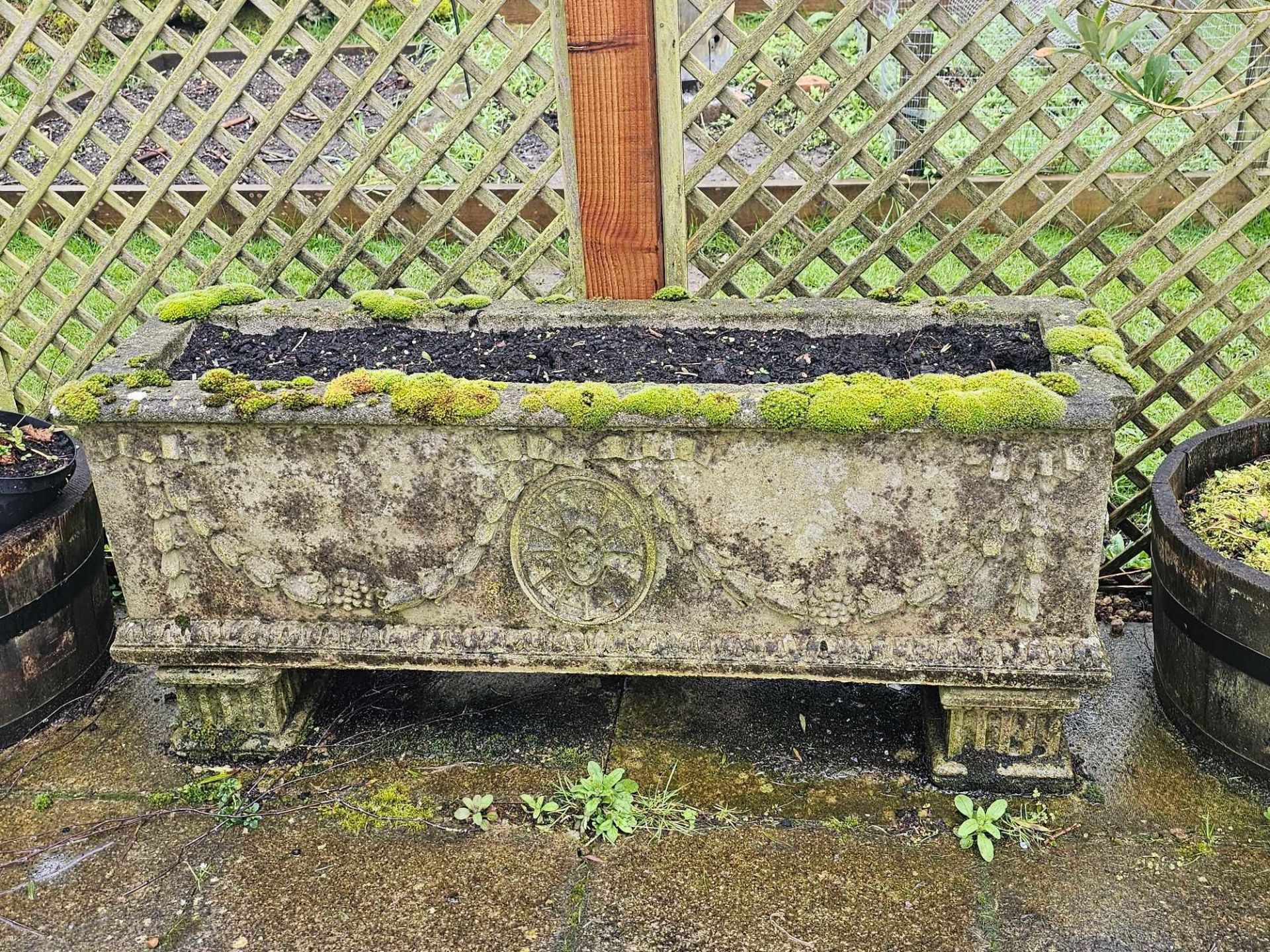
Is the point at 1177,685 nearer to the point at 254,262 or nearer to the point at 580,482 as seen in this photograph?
the point at 580,482

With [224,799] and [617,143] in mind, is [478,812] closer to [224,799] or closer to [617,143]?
[224,799]

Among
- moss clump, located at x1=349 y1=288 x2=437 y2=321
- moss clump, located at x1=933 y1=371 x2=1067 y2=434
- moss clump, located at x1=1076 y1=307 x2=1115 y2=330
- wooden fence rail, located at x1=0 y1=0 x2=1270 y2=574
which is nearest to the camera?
moss clump, located at x1=933 y1=371 x2=1067 y2=434

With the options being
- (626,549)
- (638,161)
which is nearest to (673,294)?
(638,161)

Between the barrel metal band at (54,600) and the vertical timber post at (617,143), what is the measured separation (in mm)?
1487

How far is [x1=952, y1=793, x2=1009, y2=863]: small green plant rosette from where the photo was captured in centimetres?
245

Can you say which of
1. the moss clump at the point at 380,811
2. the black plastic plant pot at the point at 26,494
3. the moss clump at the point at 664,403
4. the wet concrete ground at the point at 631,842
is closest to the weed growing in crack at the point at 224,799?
the wet concrete ground at the point at 631,842

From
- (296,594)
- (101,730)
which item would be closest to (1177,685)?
(296,594)

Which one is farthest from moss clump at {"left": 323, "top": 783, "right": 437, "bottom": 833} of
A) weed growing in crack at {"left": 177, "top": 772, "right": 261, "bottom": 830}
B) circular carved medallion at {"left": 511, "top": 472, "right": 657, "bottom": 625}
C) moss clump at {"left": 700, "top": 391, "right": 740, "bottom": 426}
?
moss clump at {"left": 700, "top": 391, "right": 740, "bottom": 426}

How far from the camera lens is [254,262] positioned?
3498 millimetres

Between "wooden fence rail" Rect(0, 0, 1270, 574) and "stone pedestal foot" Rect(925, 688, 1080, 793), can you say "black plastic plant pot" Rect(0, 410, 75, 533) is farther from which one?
"stone pedestal foot" Rect(925, 688, 1080, 793)

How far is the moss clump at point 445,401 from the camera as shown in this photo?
2.42 metres

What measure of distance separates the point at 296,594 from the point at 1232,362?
376 centimetres

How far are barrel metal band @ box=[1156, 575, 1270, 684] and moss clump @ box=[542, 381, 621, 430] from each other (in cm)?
138

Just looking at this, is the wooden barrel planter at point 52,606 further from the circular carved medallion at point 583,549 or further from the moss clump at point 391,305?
the circular carved medallion at point 583,549
